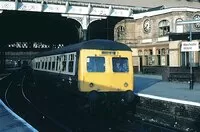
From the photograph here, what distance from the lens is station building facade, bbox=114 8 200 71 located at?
36.3m

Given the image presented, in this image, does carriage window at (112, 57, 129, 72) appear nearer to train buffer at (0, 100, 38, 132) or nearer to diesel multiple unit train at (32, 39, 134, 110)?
diesel multiple unit train at (32, 39, 134, 110)

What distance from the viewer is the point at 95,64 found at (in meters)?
15.3

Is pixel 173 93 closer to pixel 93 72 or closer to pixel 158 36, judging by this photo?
pixel 93 72

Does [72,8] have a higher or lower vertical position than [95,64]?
higher

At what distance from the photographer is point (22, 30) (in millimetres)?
54750

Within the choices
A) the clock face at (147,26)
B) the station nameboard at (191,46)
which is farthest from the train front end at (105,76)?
the clock face at (147,26)

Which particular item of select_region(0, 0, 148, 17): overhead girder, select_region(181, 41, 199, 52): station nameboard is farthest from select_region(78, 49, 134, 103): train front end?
select_region(0, 0, 148, 17): overhead girder

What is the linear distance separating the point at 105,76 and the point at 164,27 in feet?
86.3

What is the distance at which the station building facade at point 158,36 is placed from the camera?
36312 mm

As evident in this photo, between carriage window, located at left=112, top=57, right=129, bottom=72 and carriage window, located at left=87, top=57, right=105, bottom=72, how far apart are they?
1.82 ft

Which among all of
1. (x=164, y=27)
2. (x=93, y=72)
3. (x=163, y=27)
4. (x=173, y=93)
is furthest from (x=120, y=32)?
(x=93, y=72)

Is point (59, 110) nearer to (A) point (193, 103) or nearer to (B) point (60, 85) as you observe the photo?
(B) point (60, 85)

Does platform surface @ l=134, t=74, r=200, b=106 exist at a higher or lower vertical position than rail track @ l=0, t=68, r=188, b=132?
higher

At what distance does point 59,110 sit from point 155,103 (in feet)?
15.6
